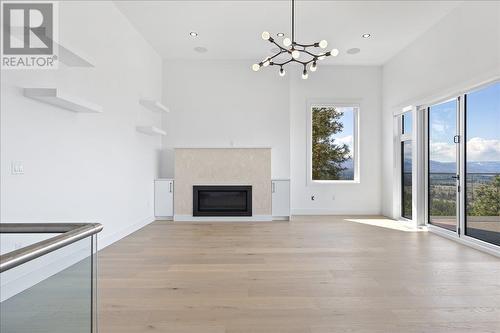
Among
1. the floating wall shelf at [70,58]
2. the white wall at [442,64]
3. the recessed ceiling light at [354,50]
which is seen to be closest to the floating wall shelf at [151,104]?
the floating wall shelf at [70,58]

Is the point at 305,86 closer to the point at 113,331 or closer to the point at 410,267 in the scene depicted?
the point at 410,267

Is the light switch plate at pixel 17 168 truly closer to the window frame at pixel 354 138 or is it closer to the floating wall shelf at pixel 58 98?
the floating wall shelf at pixel 58 98

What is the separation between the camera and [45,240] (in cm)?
110

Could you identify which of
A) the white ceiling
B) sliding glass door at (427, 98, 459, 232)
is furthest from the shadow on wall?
sliding glass door at (427, 98, 459, 232)

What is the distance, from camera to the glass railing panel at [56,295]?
1433 millimetres

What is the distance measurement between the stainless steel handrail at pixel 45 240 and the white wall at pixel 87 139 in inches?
7.6

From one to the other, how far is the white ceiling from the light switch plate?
3.00 meters

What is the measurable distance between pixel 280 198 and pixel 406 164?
2.67m

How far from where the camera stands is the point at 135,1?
173 inches

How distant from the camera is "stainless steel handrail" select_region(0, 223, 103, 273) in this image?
0.94m

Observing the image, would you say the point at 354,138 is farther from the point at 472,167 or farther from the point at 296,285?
the point at 296,285

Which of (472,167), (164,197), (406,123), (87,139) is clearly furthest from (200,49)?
(472,167)

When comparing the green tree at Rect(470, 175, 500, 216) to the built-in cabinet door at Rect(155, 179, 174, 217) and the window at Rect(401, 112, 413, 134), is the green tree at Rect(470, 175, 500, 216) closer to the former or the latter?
the window at Rect(401, 112, 413, 134)

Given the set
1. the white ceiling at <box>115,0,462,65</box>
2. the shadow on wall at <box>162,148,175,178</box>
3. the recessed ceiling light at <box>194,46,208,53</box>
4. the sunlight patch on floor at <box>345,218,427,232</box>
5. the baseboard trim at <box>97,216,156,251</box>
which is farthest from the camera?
the shadow on wall at <box>162,148,175,178</box>
